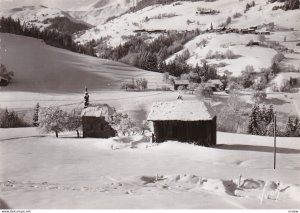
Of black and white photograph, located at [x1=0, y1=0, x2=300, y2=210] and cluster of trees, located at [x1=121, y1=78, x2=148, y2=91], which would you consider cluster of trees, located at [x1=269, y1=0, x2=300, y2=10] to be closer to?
black and white photograph, located at [x1=0, y1=0, x2=300, y2=210]

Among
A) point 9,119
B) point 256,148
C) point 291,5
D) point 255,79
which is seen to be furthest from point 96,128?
point 291,5

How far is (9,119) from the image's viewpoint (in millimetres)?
38094

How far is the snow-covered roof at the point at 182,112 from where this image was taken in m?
34.0

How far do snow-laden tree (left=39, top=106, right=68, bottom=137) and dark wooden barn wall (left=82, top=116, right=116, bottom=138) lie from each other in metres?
2.06

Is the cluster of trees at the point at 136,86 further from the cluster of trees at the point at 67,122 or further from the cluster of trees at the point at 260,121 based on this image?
the cluster of trees at the point at 67,122

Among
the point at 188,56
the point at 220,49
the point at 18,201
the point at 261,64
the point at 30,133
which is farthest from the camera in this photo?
the point at 188,56

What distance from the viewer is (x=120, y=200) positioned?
51.1 ft

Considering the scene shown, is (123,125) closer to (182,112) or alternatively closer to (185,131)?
(182,112)

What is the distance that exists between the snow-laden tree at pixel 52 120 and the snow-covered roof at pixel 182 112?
32.5ft

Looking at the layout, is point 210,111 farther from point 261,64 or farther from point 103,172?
point 261,64

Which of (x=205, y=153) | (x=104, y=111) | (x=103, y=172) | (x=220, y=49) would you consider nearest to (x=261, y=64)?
(x=220, y=49)

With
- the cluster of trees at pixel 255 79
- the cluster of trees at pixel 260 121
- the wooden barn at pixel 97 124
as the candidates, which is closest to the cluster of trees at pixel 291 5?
the cluster of trees at pixel 255 79

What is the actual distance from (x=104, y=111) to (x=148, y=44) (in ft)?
430

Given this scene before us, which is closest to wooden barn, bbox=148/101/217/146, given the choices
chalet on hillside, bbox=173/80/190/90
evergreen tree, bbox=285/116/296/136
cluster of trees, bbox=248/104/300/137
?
cluster of trees, bbox=248/104/300/137
